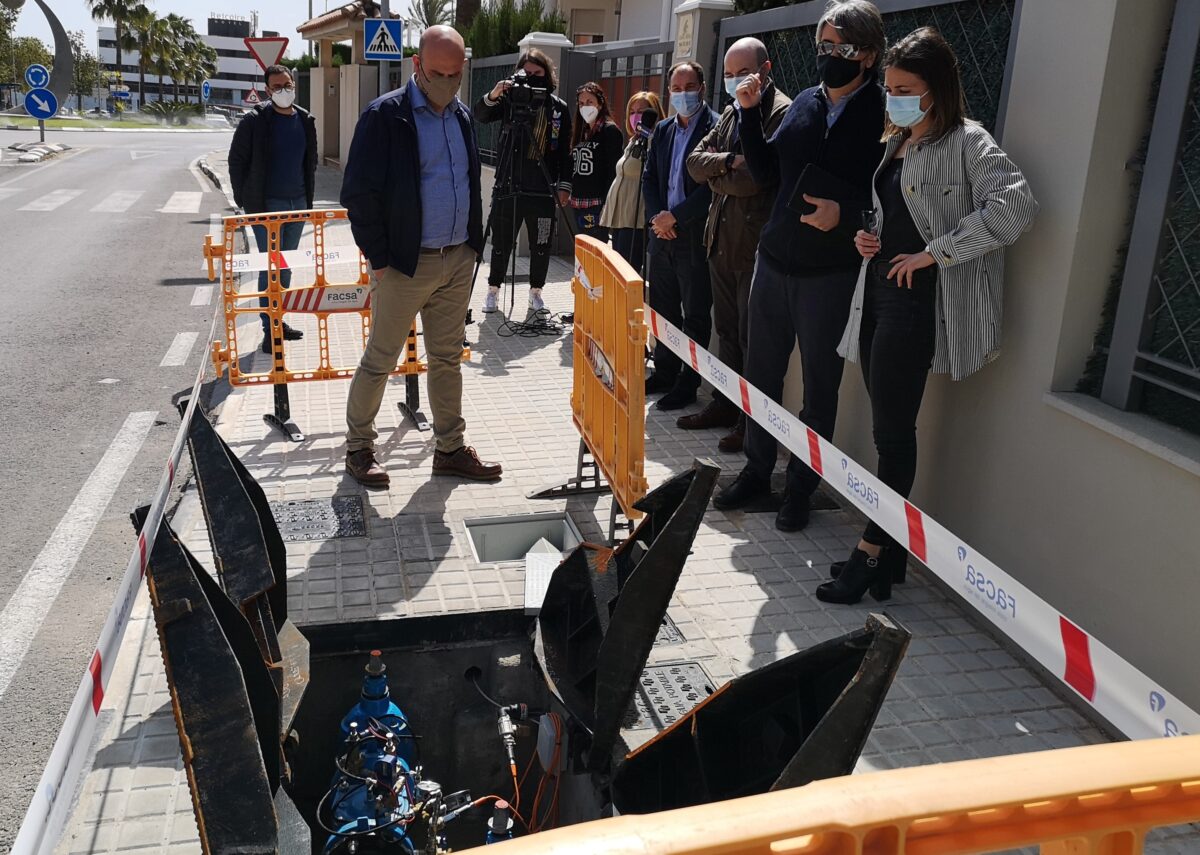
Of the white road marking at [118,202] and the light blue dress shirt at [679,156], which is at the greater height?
the light blue dress shirt at [679,156]

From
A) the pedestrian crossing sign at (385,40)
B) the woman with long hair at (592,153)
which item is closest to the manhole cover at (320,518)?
the woman with long hair at (592,153)

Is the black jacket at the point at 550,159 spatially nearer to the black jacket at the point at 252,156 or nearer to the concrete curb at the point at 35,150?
the black jacket at the point at 252,156

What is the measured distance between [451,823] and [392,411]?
412 centimetres

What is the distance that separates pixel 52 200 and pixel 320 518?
64.2 ft

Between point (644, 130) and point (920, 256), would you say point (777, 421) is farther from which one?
point (644, 130)

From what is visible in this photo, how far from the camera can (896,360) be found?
4520 millimetres

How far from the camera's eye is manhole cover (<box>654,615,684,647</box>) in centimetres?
440

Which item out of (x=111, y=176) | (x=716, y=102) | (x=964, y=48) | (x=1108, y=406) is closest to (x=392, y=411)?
(x=716, y=102)

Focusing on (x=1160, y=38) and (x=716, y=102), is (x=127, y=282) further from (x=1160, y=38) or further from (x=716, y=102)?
(x=1160, y=38)

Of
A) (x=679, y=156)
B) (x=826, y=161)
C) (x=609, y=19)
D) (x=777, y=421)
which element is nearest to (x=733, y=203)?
(x=679, y=156)

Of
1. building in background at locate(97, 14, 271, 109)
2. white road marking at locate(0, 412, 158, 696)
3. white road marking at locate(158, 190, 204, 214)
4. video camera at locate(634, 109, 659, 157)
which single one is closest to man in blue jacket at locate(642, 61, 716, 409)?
video camera at locate(634, 109, 659, 157)

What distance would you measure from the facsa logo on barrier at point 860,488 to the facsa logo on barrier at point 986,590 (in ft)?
1.98

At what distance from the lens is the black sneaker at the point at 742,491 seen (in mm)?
5723

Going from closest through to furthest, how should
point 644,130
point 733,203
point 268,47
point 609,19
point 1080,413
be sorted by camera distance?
1. point 1080,413
2. point 733,203
3. point 644,130
4. point 268,47
5. point 609,19
